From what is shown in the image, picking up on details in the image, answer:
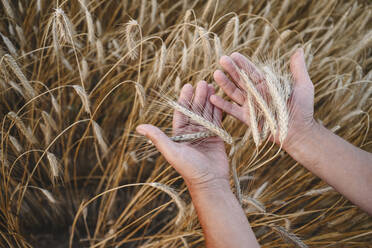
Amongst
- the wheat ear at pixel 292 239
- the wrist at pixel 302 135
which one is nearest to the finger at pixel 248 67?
the wrist at pixel 302 135

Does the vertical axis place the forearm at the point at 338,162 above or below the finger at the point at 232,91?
below

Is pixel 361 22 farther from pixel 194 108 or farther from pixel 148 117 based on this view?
pixel 148 117

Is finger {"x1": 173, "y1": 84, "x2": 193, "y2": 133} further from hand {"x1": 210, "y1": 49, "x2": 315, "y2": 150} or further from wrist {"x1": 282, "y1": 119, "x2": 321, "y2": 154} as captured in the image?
wrist {"x1": 282, "y1": 119, "x2": 321, "y2": 154}

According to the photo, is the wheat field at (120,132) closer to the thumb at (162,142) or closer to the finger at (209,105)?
the finger at (209,105)

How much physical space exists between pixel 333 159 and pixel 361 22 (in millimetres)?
1192

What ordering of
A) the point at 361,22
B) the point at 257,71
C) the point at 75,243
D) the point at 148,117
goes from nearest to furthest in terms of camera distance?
the point at 257,71
the point at 148,117
the point at 75,243
the point at 361,22

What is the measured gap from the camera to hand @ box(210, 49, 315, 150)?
3.83 feet

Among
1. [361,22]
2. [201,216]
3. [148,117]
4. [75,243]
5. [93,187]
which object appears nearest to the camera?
[201,216]

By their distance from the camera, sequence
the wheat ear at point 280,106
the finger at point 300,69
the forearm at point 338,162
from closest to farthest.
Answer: the wheat ear at point 280,106 < the forearm at point 338,162 < the finger at point 300,69

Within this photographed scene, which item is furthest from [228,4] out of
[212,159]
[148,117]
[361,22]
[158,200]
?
[158,200]

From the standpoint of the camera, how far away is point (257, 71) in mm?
1227

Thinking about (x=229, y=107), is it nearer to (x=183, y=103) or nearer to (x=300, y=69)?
(x=183, y=103)

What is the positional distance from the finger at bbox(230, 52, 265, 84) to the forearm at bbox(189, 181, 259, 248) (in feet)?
1.67

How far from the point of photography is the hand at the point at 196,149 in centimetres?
96
